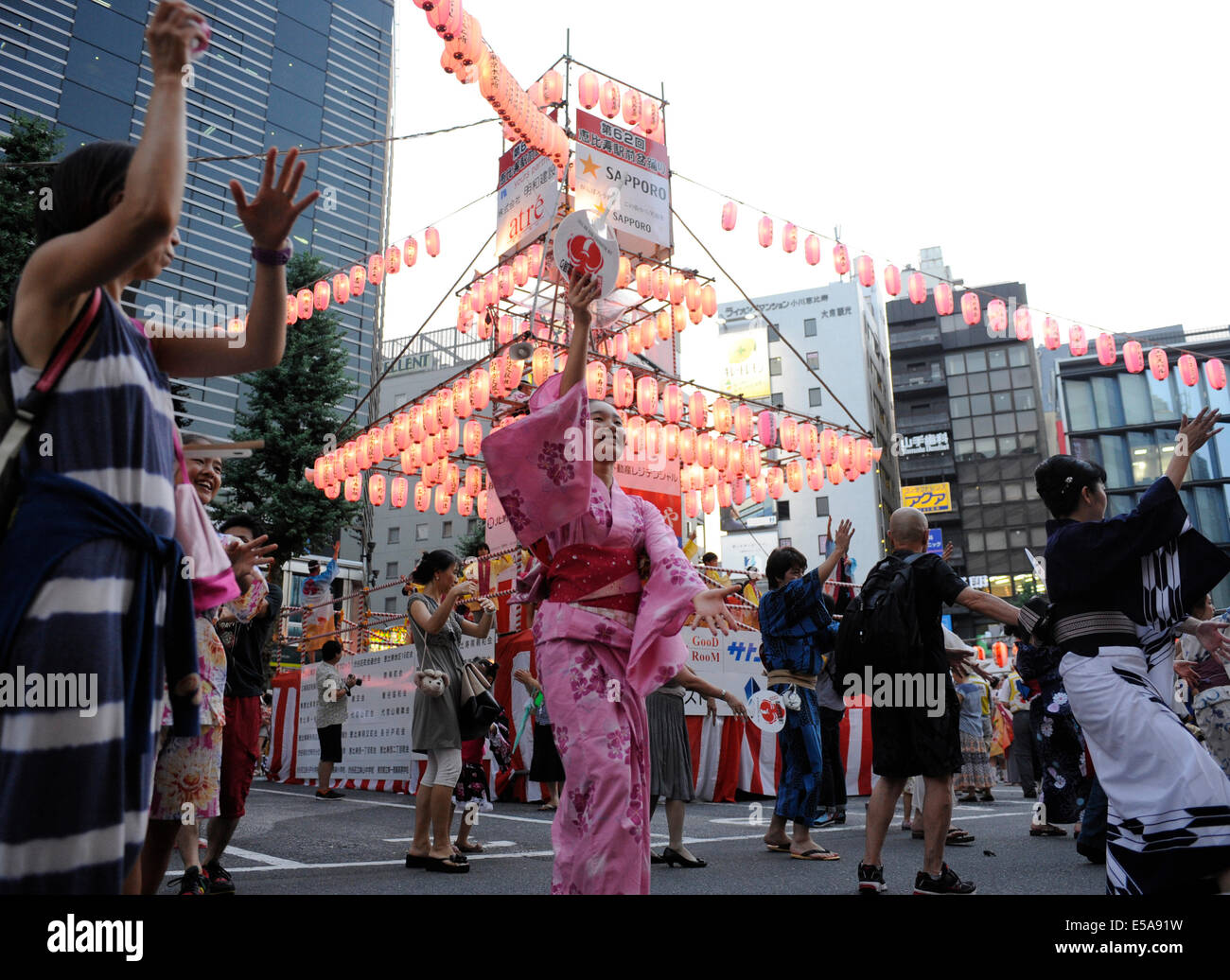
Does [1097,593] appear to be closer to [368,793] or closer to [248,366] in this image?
[248,366]

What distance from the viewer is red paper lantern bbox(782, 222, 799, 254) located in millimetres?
15125

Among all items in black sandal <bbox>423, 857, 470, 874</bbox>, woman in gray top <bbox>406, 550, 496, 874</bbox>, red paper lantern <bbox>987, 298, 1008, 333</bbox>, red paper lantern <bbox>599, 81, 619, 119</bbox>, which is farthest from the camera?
red paper lantern <bbox>987, 298, 1008, 333</bbox>

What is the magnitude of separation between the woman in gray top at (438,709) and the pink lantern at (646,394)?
34.2 ft

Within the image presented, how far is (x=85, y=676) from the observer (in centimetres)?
127

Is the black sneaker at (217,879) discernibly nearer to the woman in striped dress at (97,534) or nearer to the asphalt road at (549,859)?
the asphalt road at (549,859)

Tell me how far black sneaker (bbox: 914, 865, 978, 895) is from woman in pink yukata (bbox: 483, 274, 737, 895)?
6.10 feet

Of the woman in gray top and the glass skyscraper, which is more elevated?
the glass skyscraper

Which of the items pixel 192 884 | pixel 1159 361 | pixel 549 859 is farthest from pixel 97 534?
pixel 1159 361

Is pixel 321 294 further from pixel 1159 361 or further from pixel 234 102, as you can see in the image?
pixel 1159 361

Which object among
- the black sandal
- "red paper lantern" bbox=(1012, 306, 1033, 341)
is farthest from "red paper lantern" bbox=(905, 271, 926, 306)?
the black sandal

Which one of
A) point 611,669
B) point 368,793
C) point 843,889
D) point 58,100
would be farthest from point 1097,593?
point 58,100

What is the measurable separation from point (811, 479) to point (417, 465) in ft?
26.7

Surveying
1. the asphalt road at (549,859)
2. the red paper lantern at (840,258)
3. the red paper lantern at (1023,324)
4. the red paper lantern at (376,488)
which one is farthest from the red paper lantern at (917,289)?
the red paper lantern at (376,488)

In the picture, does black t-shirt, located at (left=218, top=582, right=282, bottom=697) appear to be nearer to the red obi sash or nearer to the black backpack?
the red obi sash
